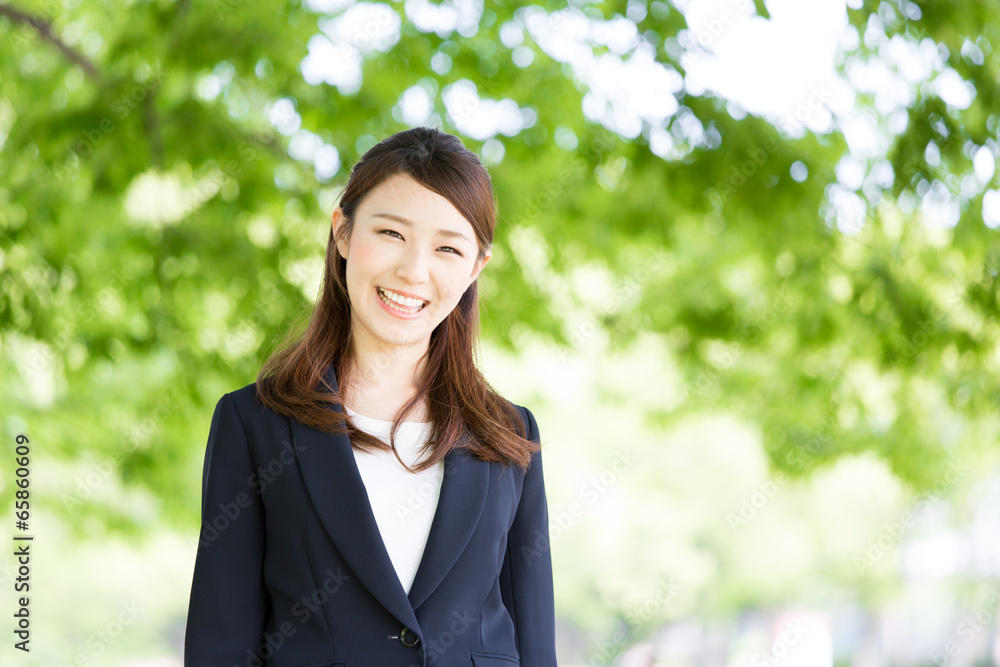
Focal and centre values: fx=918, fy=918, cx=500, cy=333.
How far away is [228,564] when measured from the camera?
1.66 m

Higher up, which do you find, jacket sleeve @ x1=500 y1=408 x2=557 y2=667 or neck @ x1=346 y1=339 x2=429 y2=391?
neck @ x1=346 y1=339 x2=429 y2=391

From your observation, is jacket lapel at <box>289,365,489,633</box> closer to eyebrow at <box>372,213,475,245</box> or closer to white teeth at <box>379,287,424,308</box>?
white teeth at <box>379,287,424,308</box>

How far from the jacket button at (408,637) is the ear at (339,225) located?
74cm

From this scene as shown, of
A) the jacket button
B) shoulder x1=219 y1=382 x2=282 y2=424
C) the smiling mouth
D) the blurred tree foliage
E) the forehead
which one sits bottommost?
the jacket button

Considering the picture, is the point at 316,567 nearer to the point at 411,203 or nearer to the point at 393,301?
the point at 393,301

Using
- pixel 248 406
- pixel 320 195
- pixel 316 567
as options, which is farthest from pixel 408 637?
pixel 320 195

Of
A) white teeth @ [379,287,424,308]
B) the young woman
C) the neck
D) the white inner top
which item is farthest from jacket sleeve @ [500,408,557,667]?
white teeth @ [379,287,424,308]

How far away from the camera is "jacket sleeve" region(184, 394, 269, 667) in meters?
1.63

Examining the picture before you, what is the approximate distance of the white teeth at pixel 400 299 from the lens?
179cm

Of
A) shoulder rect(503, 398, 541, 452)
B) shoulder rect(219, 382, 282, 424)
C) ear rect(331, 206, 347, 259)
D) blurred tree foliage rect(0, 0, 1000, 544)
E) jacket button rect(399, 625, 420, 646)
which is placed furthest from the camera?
blurred tree foliage rect(0, 0, 1000, 544)

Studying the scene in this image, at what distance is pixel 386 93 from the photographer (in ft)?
13.9

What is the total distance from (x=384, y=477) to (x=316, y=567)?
8.6 inches

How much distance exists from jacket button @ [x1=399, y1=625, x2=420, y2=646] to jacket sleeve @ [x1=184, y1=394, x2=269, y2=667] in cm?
27

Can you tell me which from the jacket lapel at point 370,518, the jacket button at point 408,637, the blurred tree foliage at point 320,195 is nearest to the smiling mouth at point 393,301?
the jacket lapel at point 370,518
